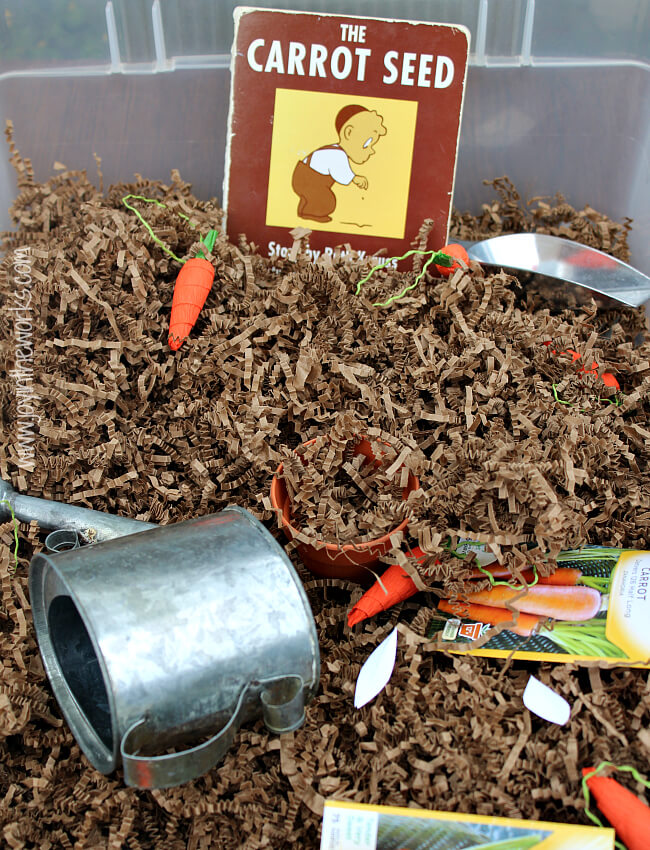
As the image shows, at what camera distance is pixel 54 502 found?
1.38 m

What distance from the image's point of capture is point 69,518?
4.43 feet

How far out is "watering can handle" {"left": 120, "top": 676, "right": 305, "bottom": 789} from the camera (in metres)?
0.96

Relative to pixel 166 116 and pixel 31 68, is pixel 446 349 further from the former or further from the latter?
pixel 31 68

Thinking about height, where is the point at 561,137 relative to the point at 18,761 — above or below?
above

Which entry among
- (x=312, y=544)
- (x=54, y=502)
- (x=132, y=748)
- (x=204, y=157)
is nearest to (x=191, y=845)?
(x=132, y=748)

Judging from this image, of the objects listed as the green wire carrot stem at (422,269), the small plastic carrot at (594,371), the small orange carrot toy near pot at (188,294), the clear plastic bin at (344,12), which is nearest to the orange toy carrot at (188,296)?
the small orange carrot toy near pot at (188,294)

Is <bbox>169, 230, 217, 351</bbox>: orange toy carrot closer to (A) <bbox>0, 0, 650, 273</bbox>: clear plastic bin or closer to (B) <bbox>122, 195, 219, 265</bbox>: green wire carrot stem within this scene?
(B) <bbox>122, 195, 219, 265</bbox>: green wire carrot stem

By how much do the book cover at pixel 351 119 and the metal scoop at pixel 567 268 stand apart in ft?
0.52

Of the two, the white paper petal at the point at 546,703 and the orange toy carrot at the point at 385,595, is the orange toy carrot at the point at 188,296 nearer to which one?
the orange toy carrot at the point at 385,595

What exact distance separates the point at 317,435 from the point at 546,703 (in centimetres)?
60

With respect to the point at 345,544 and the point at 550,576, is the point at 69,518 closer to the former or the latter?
the point at 345,544

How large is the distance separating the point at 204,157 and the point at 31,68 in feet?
1.66

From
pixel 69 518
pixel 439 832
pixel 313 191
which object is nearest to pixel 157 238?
pixel 313 191

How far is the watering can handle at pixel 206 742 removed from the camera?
3.14 ft
